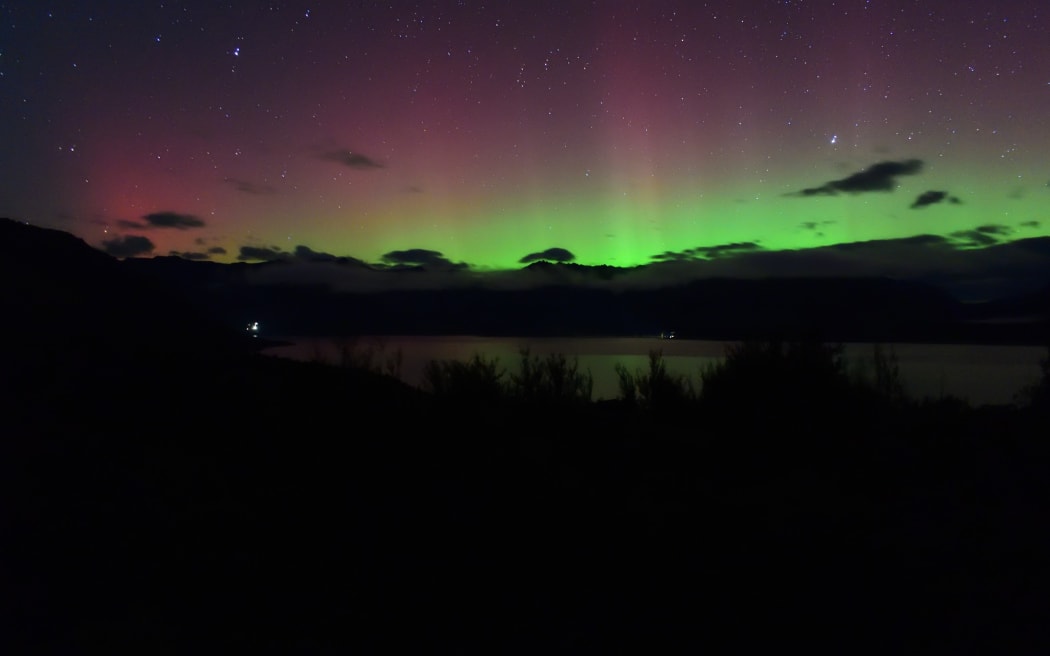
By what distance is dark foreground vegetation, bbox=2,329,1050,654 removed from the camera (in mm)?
6223

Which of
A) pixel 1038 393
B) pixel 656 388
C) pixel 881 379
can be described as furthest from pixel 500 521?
pixel 1038 393

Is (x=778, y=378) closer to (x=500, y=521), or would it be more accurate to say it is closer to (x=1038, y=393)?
(x=500, y=521)

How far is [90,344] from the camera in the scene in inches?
679

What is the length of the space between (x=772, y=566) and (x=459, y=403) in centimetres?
581

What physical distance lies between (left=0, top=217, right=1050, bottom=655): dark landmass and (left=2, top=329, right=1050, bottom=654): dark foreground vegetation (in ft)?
0.11

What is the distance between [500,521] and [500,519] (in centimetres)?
4

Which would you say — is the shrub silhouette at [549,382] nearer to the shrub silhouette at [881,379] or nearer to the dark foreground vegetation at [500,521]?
the dark foreground vegetation at [500,521]

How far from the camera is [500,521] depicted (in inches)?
322

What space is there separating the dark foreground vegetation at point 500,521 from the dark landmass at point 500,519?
0.11 feet

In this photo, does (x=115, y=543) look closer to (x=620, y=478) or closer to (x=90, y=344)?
(x=620, y=478)

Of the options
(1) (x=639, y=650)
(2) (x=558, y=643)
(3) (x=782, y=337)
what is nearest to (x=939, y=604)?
(1) (x=639, y=650)

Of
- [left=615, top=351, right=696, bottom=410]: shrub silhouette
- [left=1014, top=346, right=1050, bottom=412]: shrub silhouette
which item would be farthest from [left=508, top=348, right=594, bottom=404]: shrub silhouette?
[left=1014, top=346, right=1050, bottom=412]: shrub silhouette

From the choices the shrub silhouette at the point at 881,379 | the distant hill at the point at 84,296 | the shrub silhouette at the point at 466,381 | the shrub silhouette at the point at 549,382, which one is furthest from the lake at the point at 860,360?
the distant hill at the point at 84,296

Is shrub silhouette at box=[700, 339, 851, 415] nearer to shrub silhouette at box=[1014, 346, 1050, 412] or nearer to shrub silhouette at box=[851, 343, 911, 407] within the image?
shrub silhouette at box=[851, 343, 911, 407]
